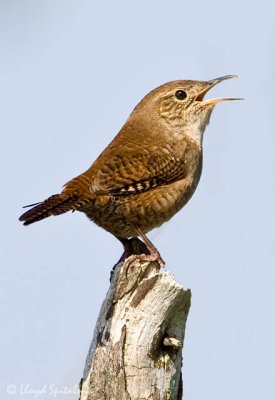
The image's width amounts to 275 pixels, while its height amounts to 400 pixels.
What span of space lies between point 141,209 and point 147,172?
26 cm

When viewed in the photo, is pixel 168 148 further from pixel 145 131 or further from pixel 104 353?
pixel 104 353

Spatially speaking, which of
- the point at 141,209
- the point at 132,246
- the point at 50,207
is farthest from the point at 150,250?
the point at 50,207

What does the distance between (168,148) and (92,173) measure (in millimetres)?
777

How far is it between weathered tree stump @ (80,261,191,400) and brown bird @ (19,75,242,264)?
0.69 metres

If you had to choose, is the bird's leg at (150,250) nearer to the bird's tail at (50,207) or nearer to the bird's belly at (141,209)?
the bird's belly at (141,209)

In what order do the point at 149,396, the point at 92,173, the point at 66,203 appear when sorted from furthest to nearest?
the point at 92,173 < the point at 66,203 < the point at 149,396

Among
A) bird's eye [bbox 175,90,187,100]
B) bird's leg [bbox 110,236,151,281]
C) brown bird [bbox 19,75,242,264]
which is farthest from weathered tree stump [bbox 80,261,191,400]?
bird's eye [bbox 175,90,187,100]

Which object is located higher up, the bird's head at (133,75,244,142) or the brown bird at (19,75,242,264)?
the bird's head at (133,75,244,142)

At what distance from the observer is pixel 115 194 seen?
17.1ft

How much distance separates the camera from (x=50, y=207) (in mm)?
4777

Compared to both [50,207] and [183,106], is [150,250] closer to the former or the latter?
[50,207]

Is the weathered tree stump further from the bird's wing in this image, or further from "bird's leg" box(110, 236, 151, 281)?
"bird's leg" box(110, 236, 151, 281)

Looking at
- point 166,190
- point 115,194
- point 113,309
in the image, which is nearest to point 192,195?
point 166,190

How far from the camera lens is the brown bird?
16.8 ft
